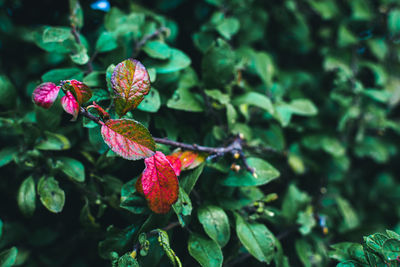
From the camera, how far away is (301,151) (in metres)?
1.74

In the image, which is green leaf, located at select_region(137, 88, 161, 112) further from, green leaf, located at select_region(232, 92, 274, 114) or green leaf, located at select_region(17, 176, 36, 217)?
green leaf, located at select_region(17, 176, 36, 217)

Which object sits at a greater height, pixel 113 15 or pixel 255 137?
pixel 113 15

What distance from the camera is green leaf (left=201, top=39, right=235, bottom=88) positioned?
1223 millimetres

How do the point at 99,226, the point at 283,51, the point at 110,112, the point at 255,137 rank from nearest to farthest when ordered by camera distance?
1. the point at 110,112
2. the point at 99,226
3. the point at 255,137
4. the point at 283,51

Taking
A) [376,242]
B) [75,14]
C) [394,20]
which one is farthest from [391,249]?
[394,20]

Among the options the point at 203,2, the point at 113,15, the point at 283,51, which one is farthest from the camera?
the point at 283,51

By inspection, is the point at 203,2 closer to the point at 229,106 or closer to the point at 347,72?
the point at 229,106

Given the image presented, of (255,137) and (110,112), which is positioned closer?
(110,112)

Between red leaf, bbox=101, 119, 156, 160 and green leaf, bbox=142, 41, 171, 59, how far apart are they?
429 mm

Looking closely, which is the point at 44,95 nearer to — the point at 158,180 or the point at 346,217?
the point at 158,180

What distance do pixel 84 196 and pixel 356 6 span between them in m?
1.79

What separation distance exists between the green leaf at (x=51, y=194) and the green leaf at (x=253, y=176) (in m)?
0.56

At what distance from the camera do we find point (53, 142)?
3.56 ft

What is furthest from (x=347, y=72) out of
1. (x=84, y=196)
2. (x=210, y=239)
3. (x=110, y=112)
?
(x=84, y=196)
